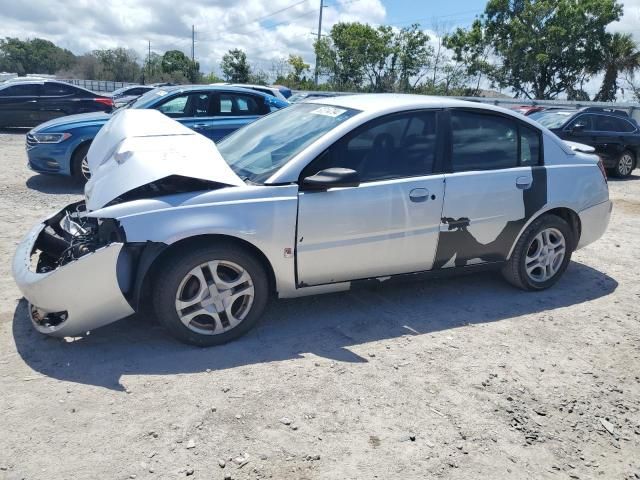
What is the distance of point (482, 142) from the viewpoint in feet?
14.4

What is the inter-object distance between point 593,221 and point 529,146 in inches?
39.9

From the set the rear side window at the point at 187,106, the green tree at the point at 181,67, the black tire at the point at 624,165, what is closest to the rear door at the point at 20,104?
the rear side window at the point at 187,106

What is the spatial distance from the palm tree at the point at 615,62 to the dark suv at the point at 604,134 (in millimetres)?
21857

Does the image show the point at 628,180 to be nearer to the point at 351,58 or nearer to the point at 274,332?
the point at 274,332

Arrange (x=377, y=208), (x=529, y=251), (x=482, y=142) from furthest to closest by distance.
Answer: (x=529, y=251)
(x=482, y=142)
(x=377, y=208)

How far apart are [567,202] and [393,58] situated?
1630 inches

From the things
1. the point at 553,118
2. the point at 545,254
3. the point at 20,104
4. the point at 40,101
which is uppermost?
the point at 553,118

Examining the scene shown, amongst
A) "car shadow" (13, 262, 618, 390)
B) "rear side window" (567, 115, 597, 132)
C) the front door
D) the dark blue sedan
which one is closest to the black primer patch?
the front door

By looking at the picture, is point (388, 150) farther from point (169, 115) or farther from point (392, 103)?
point (169, 115)

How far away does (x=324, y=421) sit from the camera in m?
→ 2.93

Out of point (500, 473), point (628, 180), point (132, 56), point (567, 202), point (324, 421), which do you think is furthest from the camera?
point (132, 56)

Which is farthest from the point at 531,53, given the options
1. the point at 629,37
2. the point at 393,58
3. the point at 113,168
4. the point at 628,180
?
the point at 113,168

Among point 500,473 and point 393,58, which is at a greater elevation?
point 393,58

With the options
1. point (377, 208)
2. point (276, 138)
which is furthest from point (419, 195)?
point (276, 138)
